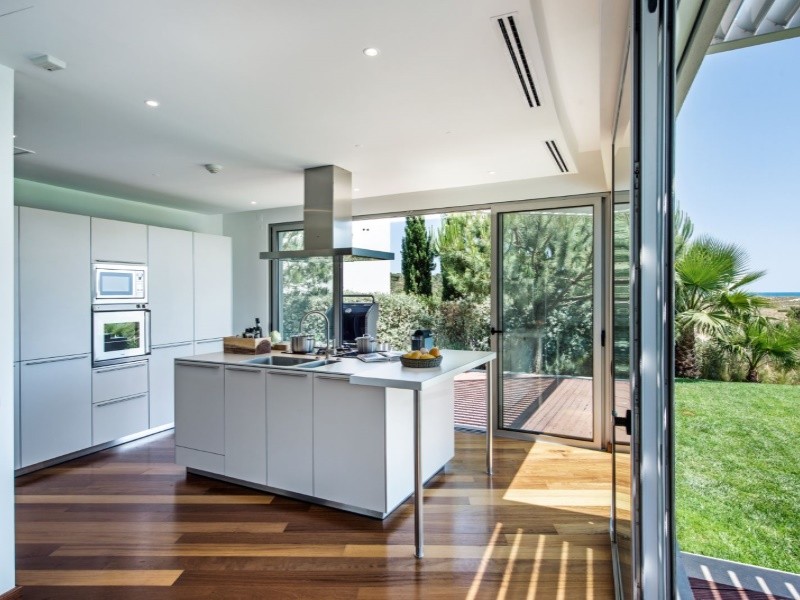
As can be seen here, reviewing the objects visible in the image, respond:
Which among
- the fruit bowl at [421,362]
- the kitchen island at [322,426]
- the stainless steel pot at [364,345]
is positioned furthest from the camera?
the stainless steel pot at [364,345]

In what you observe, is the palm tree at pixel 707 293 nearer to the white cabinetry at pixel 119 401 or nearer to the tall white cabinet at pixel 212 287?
the white cabinetry at pixel 119 401

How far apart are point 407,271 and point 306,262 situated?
2155 mm

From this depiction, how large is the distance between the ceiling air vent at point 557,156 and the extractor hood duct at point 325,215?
1.44m

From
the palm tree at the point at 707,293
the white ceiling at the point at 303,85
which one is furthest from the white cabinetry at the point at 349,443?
the palm tree at the point at 707,293

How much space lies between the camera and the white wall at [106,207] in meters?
4.22

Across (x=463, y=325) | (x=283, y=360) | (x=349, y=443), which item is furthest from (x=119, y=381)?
(x=463, y=325)

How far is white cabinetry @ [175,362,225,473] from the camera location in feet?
11.0

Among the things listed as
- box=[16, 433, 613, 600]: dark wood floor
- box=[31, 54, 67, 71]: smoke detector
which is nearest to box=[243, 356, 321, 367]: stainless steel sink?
box=[16, 433, 613, 600]: dark wood floor

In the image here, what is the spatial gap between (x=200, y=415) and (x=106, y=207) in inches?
111

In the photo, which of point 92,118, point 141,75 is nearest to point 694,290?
point 141,75

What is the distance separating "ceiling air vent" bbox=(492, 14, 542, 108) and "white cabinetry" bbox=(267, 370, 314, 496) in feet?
6.84

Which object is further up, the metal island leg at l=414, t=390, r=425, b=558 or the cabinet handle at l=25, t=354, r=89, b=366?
the cabinet handle at l=25, t=354, r=89, b=366

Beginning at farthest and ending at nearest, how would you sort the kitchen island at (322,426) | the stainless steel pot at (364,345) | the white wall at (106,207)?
the white wall at (106,207), the stainless steel pot at (364,345), the kitchen island at (322,426)

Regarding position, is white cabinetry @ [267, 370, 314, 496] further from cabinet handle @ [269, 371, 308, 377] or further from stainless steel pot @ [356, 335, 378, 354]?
stainless steel pot @ [356, 335, 378, 354]
